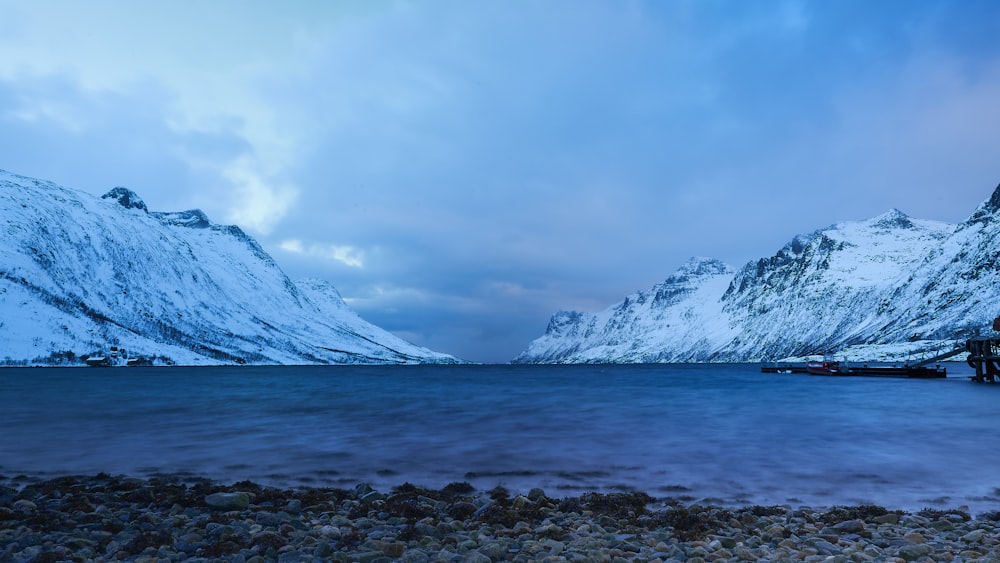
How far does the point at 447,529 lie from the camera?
13.6m

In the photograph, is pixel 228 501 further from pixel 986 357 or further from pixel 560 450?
pixel 986 357

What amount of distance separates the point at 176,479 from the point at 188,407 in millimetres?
38235

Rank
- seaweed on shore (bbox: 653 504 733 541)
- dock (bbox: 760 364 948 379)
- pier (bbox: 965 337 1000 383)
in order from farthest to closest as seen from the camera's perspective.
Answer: dock (bbox: 760 364 948 379) < pier (bbox: 965 337 1000 383) < seaweed on shore (bbox: 653 504 733 541)

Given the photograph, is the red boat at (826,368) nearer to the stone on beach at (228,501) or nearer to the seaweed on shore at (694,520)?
the seaweed on shore at (694,520)

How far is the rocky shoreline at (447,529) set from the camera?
11.6 metres

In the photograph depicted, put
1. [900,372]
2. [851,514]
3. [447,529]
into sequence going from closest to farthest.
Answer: [447,529], [851,514], [900,372]

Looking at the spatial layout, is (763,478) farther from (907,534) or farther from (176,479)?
(176,479)

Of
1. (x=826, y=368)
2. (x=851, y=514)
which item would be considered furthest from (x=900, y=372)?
(x=851, y=514)

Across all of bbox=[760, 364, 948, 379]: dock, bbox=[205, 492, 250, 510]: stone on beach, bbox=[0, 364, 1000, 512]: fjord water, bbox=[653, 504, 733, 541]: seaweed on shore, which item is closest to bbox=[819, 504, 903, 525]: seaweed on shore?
bbox=[0, 364, 1000, 512]: fjord water

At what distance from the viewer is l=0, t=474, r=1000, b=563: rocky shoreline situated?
11594 mm

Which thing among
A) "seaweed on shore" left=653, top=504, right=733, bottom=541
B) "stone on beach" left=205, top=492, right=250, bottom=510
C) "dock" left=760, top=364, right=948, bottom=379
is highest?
"dock" left=760, top=364, right=948, bottom=379

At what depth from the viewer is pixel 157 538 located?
1245 cm

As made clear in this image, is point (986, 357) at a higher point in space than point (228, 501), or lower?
higher

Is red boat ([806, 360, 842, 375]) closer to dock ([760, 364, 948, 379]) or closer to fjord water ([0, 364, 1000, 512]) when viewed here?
dock ([760, 364, 948, 379])
